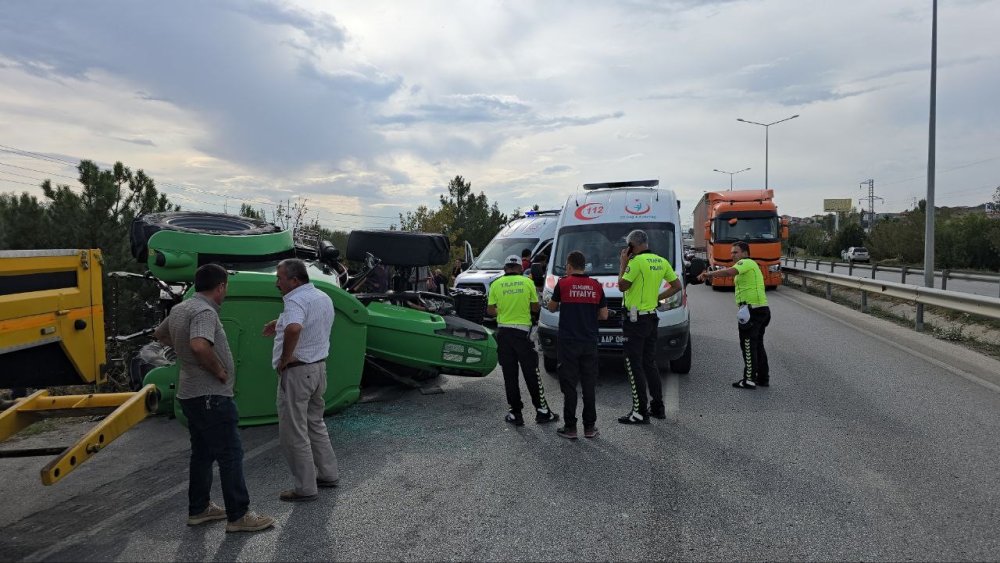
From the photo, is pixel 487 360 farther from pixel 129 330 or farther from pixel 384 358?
pixel 129 330

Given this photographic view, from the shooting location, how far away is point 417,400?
700cm

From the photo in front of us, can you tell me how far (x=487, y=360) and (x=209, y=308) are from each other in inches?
145

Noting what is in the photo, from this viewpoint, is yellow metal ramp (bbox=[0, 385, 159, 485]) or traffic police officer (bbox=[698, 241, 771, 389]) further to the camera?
A: traffic police officer (bbox=[698, 241, 771, 389])

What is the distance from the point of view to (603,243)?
889 centimetres

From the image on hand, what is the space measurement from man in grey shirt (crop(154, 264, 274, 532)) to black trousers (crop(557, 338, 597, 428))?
2716 millimetres

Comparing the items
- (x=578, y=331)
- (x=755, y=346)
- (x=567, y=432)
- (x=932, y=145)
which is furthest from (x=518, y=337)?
(x=932, y=145)

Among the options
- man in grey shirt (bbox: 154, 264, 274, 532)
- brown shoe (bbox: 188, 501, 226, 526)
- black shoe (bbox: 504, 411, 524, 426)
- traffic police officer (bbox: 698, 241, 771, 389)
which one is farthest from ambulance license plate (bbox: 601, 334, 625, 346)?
brown shoe (bbox: 188, 501, 226, 526)

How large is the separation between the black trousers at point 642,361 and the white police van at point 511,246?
6.10 meters

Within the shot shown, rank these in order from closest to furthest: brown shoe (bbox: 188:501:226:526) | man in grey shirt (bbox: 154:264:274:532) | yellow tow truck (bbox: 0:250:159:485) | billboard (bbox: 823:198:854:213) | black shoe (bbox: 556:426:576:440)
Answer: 1. yellow tow truck (bbox: 0:250:159:485)
2. man in grey shirt (bbox: 154:264:274:532)
3. brown shoe (bbox: 188:501:226:526)
4. black shoe (bbox: 556:426:576:440)
5. billboard (bbox: 823:198:854:213)

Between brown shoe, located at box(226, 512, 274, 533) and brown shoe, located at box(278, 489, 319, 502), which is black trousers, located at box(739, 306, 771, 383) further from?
brown shoe, located at box(226, 512, 274, 533)

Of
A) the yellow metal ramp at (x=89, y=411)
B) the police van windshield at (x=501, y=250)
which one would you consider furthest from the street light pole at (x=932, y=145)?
the yellow metal ramp at (x=89, y=411)

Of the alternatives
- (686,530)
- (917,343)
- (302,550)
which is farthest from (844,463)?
(917,343)

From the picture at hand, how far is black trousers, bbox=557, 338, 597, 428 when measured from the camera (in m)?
5.65

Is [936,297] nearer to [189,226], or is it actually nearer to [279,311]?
[279,311]
